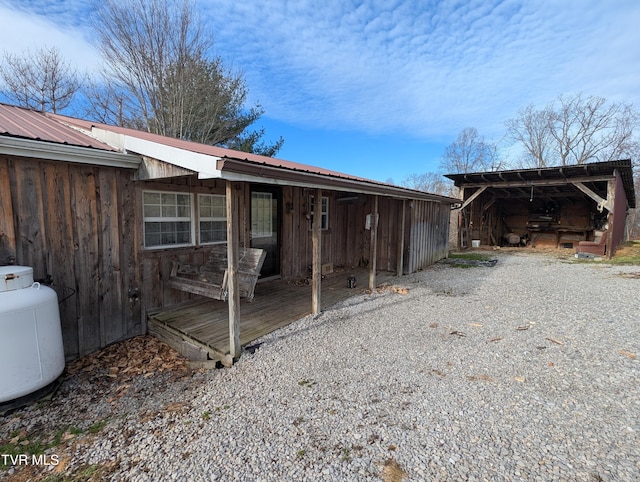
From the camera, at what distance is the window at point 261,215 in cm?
593

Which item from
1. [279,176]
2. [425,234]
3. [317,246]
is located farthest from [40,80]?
[425,234]

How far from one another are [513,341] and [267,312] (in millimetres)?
3383

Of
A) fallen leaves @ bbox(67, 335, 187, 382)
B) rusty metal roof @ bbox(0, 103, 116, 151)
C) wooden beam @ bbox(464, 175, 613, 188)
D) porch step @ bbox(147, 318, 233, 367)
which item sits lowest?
fallen leaves @ bbox(67, 335, 187, 382)

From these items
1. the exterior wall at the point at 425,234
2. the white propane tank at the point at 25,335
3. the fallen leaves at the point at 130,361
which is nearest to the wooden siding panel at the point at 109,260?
the fallen leaves at the point at 130,361

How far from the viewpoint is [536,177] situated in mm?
11531

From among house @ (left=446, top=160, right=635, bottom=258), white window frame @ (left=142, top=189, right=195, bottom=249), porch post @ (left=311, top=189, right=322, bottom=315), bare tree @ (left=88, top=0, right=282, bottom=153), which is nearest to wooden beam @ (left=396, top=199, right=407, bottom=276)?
porch post @ (left=311, top=189, right=322, bottom=315)

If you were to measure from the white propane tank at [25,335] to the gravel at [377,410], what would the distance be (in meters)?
0.29

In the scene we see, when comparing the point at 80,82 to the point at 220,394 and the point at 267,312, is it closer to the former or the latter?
the point at 267,312

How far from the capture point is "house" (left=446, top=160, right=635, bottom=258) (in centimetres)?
1080

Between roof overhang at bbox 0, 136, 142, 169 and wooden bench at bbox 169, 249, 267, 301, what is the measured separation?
1.59m

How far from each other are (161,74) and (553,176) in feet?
49.9

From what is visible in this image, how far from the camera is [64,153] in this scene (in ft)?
11.0

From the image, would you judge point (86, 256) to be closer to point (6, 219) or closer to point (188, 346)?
point (6, 219)

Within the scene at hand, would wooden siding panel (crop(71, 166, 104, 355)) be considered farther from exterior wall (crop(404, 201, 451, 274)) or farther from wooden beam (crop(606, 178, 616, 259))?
wooden beam (crop(606, 178, 616, 259))
